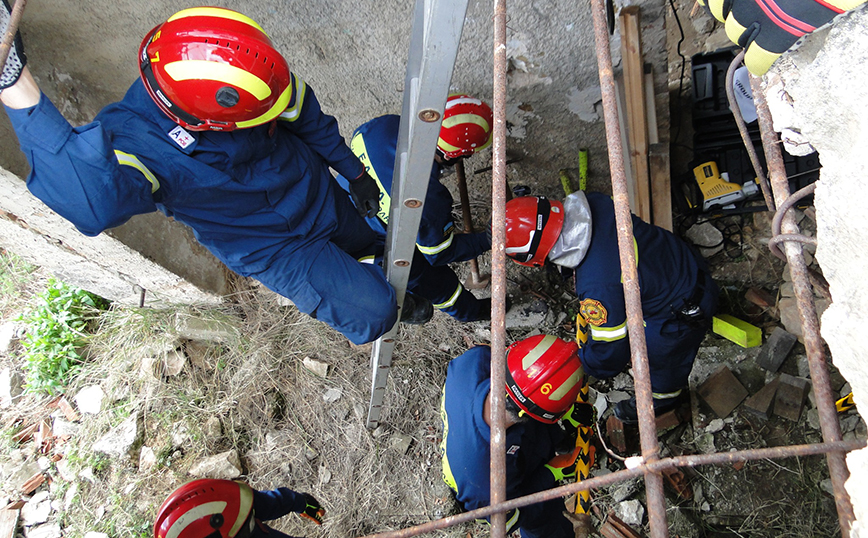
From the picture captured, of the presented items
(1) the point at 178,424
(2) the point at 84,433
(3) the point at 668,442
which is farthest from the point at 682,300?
(2) the point at 84,433

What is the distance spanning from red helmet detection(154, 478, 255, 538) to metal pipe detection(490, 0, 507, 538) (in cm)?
203

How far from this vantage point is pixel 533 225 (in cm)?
263

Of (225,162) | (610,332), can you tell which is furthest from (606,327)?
(225,162)

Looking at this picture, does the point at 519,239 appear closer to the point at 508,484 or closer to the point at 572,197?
the point at 572,197

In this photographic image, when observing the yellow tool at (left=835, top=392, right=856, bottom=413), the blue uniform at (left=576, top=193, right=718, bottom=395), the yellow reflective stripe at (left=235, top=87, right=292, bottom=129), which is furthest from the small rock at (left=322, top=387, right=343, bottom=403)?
the yellow tool at (left=835, top=392, right=856, bottom=413)

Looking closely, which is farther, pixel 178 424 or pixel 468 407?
pixel 178 424

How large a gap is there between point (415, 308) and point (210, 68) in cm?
174

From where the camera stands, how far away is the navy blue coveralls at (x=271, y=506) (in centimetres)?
292

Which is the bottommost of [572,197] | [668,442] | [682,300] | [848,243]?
[668,442]

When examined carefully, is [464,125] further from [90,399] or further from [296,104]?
Result: [90,399]

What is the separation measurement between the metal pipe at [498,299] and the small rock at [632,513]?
8.47 feet

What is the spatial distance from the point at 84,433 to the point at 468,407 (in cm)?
345

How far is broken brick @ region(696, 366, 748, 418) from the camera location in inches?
133

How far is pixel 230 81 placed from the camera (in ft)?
6.04
